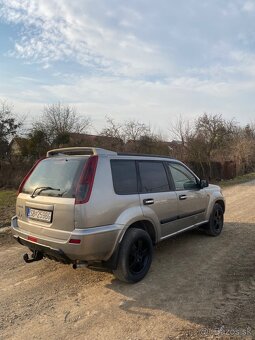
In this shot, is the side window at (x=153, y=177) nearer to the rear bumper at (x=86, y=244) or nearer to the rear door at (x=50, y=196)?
the rear bumper at (x=86, y=244)

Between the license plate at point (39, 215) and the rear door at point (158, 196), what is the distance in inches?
50.7

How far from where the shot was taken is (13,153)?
59.9 feet

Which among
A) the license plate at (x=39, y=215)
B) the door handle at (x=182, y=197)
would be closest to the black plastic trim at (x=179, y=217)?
the door handle at (x=182, y=197)

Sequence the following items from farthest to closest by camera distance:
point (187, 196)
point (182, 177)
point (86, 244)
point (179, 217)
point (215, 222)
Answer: point (215, 222)
point (182, 177)
point (187, 196)
point (179, 217)
point (86, 244)

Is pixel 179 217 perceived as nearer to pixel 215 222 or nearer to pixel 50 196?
pixel 215 222

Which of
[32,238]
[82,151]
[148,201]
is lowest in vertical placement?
[32,238]

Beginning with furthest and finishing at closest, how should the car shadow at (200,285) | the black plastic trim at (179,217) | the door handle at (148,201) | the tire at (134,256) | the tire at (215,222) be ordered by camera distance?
the tire at (215,222) < the black plastic trim at (179,217) < the door handle at (148,201) < the tire at (134,256) < the car shadow at (200,285)

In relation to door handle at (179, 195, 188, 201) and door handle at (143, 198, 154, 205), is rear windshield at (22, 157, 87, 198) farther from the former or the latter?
door handle at (179, 195, 188, 201)

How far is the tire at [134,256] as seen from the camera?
409 centimetres

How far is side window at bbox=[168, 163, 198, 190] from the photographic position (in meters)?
5.48

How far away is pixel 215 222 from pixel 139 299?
323 cm

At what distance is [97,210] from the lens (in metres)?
3.82

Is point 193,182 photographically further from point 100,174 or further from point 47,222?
point 47,222

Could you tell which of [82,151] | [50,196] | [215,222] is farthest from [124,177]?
[215,222]
